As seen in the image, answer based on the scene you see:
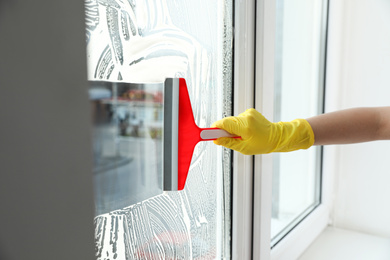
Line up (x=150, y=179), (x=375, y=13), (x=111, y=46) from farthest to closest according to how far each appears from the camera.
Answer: (x=375, y=13) → (x=150, y=179) → (x=111, y=46)

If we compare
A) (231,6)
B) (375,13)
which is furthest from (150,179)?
(375,13)

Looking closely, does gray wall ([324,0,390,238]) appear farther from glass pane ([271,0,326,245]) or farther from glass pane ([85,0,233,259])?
glass pane ([85,0,233,259])

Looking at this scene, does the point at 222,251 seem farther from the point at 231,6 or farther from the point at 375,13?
the point at 375,13

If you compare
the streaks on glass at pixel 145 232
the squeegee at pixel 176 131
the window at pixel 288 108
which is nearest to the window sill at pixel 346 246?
the window at pixel 288 108

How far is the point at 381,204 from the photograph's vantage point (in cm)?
156

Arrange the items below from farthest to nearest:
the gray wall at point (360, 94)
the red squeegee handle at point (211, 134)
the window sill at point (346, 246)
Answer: the gray wall at point (360, 94) → the window sill at point (346, 246) → the red squeegee handle at point (211, 134)

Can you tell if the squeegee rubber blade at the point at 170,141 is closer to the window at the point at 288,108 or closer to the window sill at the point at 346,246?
the window at the point at 288,108

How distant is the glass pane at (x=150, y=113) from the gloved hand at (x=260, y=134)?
0.30 feet

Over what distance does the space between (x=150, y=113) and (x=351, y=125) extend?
60cm

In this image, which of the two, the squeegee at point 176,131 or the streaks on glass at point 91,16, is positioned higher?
the streaks on glass at point 91,16

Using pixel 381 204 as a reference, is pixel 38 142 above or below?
above

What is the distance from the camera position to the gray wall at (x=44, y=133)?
336 mm

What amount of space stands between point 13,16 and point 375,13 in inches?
66.2

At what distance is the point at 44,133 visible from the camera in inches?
14.1
